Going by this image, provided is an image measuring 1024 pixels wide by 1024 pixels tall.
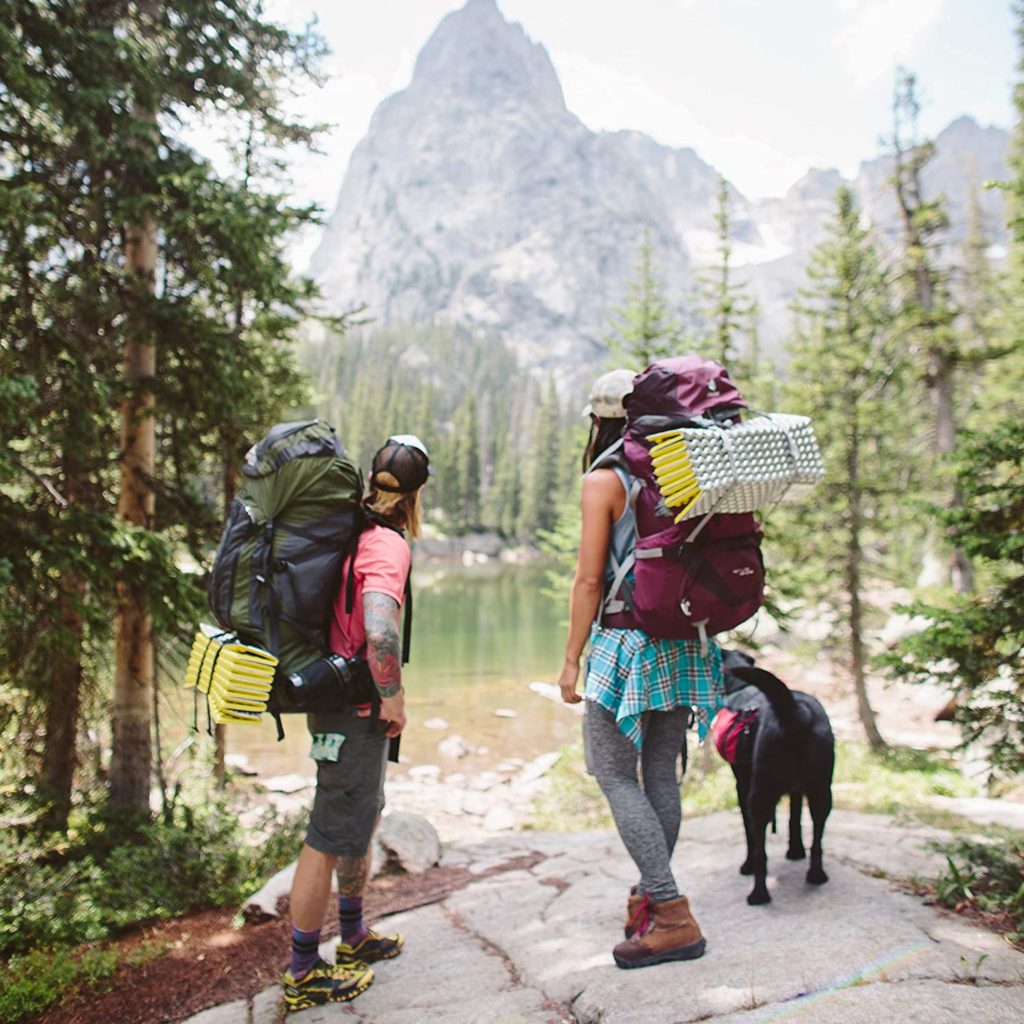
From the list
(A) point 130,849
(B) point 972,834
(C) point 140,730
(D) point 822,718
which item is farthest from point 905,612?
(C) point 140,730

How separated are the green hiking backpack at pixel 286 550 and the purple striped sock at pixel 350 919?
0.94m

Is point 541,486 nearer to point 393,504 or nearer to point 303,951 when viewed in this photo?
point 393,504

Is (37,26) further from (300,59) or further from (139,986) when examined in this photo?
(139,986)

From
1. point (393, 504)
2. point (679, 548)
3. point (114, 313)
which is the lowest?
point (679, 548)

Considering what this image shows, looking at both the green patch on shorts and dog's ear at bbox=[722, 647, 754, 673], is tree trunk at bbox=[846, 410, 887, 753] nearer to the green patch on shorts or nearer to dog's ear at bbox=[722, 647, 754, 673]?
dog's ear at bbox=[722, 647, 754, 673]

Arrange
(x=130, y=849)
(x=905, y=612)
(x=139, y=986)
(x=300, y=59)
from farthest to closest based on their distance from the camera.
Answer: (x=300, y=59)
(x=130, y=849)
(x=905, y=612)
(x=139, y=986)

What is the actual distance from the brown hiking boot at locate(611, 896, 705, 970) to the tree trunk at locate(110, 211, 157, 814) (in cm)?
505

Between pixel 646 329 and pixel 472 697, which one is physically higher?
pixel 646 329

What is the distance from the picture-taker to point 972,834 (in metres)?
Answer: 4.41

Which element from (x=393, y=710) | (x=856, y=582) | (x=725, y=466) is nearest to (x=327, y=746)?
(x=393, y=710)

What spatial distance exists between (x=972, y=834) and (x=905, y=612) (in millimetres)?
1597

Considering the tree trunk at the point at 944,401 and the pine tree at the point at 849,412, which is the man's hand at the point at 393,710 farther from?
the tree trunk at the point at 944,401

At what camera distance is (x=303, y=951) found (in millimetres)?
2686

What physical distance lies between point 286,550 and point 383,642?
1.66 ft
